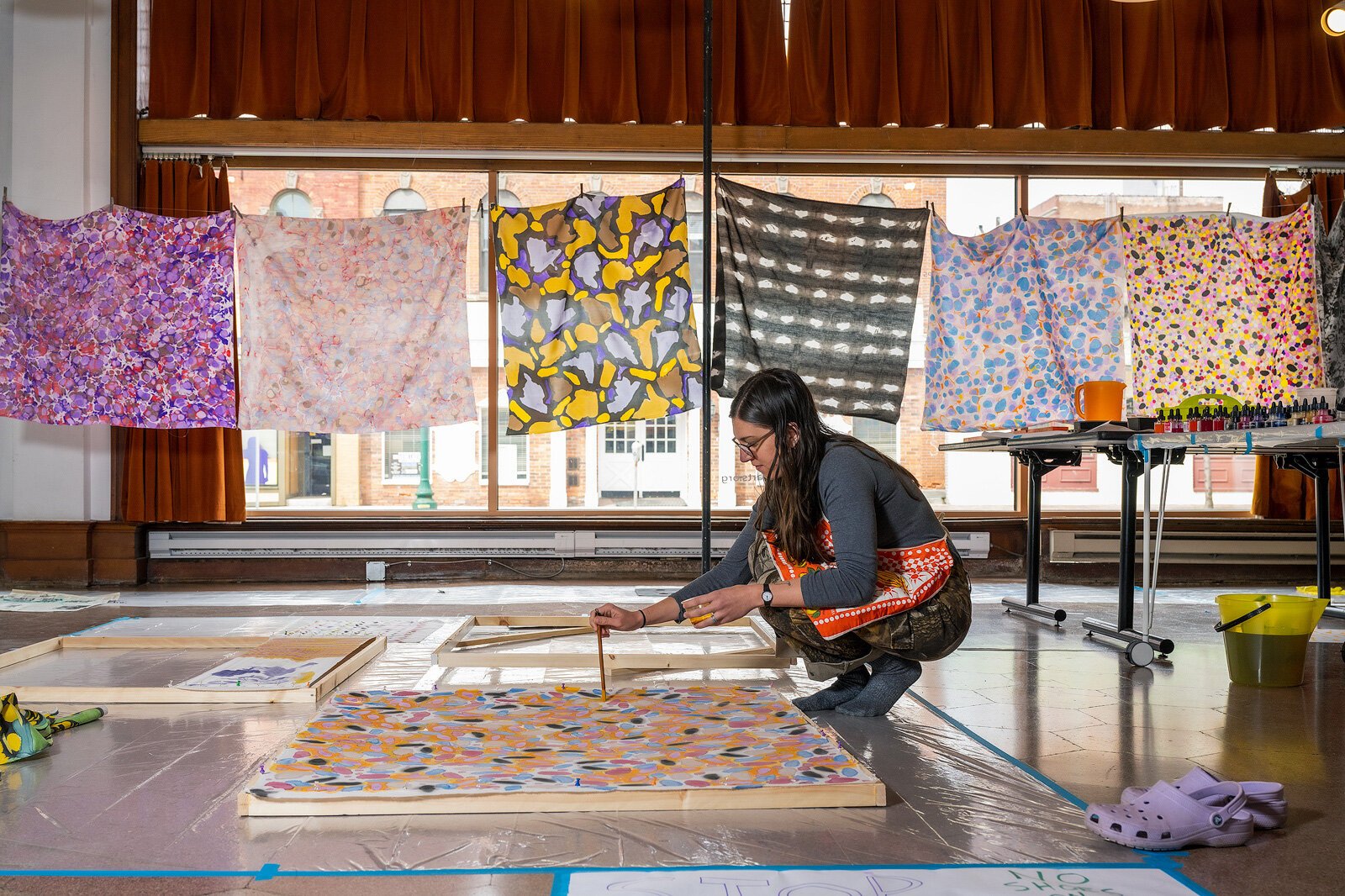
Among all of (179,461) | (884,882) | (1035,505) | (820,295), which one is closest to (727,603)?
(884,882)

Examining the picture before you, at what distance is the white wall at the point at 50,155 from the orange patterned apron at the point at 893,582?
14.1ft

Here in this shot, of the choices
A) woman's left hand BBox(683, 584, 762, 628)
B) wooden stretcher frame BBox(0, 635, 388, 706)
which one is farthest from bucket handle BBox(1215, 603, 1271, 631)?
wooden stretcher frame BBox(0, 635, 388, 706)

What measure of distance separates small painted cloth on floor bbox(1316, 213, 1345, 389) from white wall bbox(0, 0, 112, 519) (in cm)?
620

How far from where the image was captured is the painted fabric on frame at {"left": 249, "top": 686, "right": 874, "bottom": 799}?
1.87m

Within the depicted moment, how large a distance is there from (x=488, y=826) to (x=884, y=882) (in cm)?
65

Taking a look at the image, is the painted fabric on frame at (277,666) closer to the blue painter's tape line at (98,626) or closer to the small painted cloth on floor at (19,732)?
the small painted cloth on floor at (19,732)

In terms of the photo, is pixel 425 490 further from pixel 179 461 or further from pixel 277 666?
pixel 277 666

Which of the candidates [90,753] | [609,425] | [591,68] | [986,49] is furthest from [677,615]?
[986,49]

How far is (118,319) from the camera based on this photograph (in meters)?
5.14

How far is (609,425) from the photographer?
18.6 feet

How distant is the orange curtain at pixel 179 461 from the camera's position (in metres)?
5.27

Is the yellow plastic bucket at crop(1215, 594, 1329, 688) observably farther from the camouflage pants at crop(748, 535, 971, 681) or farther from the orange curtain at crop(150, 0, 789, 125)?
the orange curtain at crop(150, 0, 789, 125)

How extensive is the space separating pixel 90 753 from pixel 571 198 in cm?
376

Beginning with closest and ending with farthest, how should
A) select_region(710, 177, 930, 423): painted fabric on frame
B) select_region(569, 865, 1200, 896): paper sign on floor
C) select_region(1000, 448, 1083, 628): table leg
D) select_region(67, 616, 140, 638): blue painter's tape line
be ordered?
select_region(569, 865, 1200, 896): paper sign on floor < select_region(67, 616, 140, 638): blue painter's tape line < select_region(1000, 448, 1083, 628): table leg < select_region(710, 177, 930, 423): painted fabric on frame
